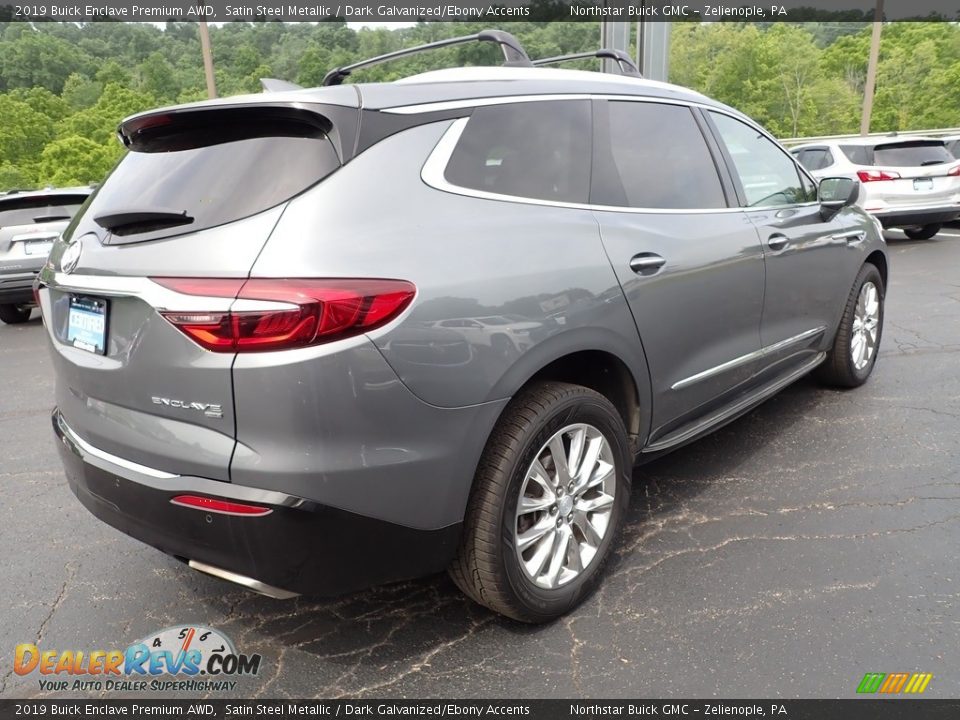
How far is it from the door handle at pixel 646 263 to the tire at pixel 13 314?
29.5 ft

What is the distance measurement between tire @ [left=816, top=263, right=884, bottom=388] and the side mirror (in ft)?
1.91

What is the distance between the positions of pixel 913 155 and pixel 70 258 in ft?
39.9

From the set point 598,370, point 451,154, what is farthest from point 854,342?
point 451,154

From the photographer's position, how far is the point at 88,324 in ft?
7.07

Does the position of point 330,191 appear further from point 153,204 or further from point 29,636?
point 29,636

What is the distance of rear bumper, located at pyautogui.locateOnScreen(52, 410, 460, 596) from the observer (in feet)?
6.05

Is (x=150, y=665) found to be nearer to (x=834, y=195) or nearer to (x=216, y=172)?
(x=216, y=172)

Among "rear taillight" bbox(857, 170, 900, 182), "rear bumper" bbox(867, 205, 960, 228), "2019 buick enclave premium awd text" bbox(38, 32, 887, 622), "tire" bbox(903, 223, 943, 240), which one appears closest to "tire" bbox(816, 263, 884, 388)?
"2019 buick enclave premium awd text" bbox(38, 32, 887, 622)

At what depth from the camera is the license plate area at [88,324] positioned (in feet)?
6.85

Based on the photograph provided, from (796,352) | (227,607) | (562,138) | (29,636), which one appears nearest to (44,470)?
(29,636)

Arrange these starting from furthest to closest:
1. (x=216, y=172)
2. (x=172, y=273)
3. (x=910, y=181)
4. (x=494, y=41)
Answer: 1. (x=910, y=181)
2. (x=494, y=41)
3. (x=216, y=172)
4. (x=172, y=273)

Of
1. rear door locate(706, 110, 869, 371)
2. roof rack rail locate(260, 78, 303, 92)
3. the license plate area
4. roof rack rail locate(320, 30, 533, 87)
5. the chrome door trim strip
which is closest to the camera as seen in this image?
the license plate area

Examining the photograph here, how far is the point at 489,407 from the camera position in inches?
81.8

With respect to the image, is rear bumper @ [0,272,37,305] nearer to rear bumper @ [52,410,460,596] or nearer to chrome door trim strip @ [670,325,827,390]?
rear bumper @ [52,410,460,596]
